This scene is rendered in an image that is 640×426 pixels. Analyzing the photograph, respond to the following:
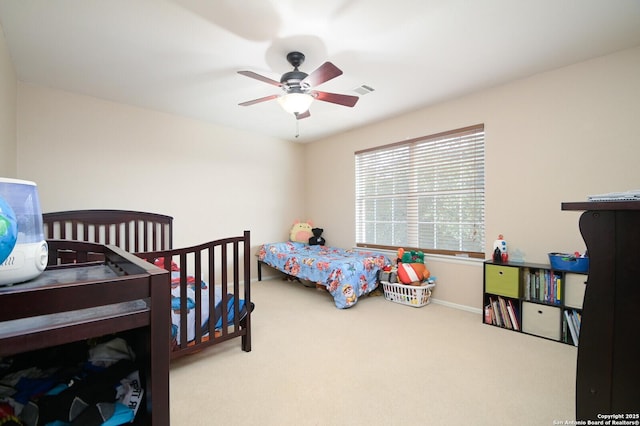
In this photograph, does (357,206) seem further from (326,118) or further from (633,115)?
(633,115)

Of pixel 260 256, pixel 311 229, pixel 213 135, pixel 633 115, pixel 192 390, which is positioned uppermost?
pixel 213 135

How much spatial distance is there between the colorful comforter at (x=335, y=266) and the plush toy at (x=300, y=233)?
40 centimetres

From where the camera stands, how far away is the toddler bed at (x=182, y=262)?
6.31ft

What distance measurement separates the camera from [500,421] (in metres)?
1.50

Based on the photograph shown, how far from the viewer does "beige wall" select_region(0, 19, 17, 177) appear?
2.14m

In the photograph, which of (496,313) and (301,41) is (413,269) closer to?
(496,313)

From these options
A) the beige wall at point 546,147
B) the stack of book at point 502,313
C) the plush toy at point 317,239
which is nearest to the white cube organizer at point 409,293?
the beige wall at point 546,147

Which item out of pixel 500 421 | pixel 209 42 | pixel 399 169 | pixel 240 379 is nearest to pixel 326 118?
pixel 399 169

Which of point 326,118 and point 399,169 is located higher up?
point 326,118

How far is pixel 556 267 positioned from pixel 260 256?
3.72 meters

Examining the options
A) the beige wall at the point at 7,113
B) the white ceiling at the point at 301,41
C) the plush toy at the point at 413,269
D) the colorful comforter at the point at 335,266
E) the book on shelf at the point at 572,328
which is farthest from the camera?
the plush toy at the point at 413,269

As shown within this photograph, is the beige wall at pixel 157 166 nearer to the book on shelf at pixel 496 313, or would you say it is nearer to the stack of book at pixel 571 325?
the book on shelf at pixel 496 313

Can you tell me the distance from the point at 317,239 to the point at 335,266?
1606 mm

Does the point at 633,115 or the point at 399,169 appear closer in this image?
the point at 633,115
